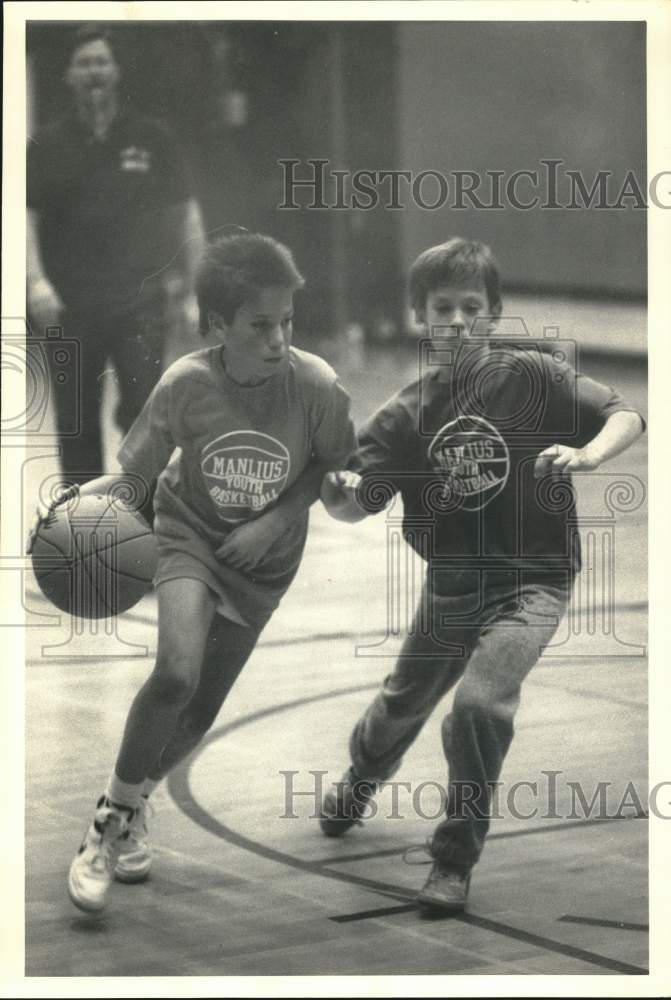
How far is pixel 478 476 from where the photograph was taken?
4.67 meters

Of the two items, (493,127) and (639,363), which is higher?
(493,127)

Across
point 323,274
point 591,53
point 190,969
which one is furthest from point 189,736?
point 591,53

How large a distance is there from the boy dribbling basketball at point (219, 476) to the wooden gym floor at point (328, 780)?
88 millimetres

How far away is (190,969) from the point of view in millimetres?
4531

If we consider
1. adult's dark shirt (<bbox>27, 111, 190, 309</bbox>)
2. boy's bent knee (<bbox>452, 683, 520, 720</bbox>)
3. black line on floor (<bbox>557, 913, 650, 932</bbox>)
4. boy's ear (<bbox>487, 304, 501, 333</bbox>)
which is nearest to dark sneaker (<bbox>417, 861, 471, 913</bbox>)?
black line on floor (<bbox>557, 913, 650, 932</bbox>)

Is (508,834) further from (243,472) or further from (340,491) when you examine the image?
(243,472)

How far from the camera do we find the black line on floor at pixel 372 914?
457 cm

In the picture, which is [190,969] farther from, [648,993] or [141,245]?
[141,245]

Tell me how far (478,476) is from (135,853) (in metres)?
1.46

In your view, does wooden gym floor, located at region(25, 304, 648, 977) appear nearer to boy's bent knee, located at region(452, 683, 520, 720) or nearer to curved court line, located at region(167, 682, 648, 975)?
curved court line, located at region(167, 682, 648, 975)

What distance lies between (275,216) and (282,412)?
1.84 feet
